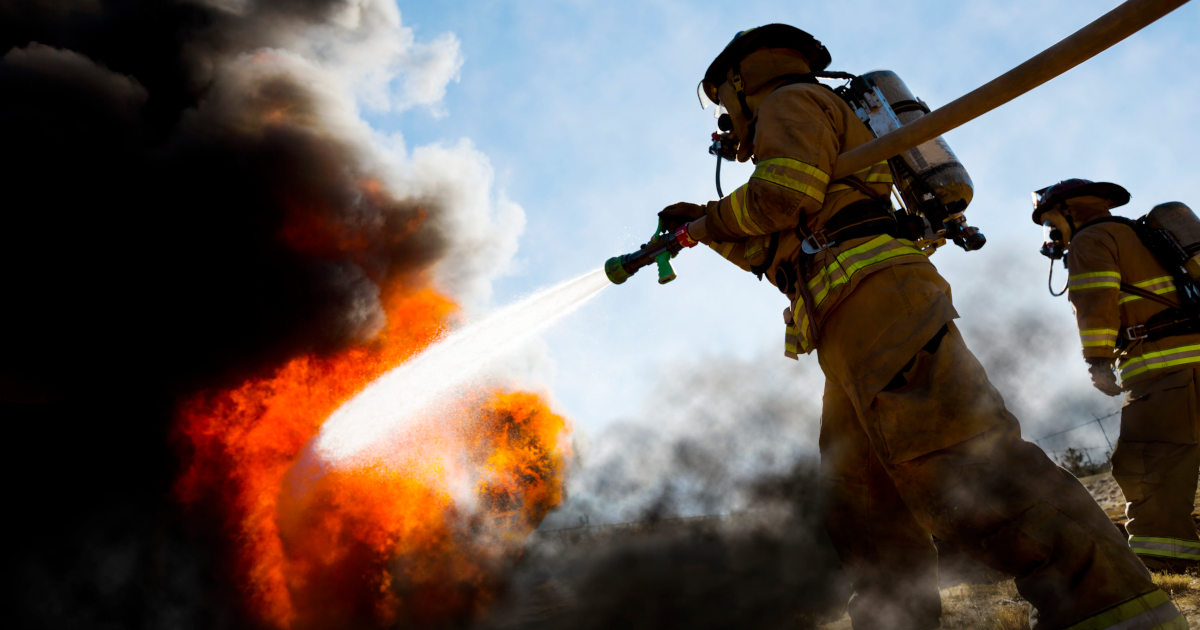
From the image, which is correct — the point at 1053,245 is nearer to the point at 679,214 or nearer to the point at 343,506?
the point at 679,214

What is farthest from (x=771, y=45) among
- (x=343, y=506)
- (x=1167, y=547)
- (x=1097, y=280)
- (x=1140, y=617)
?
(x=343, y=506)

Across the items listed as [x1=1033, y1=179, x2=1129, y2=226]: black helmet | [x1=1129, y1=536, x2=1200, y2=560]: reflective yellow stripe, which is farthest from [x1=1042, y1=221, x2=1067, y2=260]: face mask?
[x1=1129, y1=536, x2=1200, y2=560]: reflective yellow stripe

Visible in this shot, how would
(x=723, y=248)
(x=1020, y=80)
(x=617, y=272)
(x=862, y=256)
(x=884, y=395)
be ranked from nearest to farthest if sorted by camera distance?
1. (x=1020, y=80)
2. (x=884, y=395)
3. (x=862, y=256)
4. (x=723, y=248)
5. (x=617, y=272)

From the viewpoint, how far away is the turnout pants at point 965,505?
147 centimetres

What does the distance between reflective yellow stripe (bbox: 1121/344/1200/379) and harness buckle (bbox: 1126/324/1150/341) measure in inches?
5.4

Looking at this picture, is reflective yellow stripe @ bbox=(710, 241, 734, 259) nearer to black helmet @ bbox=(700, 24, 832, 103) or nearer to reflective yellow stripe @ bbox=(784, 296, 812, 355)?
reflective yellow stripe @ bbox=(784, 296, 812, 355)

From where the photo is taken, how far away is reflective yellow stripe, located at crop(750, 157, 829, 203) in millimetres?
2072

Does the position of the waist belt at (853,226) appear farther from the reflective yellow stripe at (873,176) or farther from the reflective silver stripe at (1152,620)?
the reflective silver stripe at (1152,620)

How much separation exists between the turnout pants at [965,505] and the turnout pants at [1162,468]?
2.67 meters

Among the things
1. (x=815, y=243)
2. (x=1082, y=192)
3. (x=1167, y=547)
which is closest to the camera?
(x=815, y=243)

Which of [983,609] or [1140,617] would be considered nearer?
[1140,617]

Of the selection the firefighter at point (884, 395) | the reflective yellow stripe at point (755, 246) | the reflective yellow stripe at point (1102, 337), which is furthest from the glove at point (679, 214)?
the reflective yellow stripe at point (1102, 337)

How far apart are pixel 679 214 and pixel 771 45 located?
99cm

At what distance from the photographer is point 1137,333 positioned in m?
3.95
